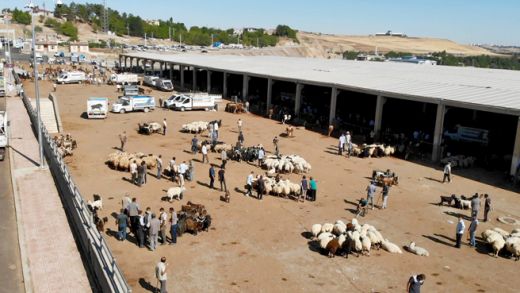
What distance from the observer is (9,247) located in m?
16.6

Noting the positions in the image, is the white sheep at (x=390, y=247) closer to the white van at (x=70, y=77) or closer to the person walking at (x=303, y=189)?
the person walking at (x=303, y=189)

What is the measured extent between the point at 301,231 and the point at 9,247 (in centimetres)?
1076

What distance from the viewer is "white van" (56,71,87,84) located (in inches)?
2771

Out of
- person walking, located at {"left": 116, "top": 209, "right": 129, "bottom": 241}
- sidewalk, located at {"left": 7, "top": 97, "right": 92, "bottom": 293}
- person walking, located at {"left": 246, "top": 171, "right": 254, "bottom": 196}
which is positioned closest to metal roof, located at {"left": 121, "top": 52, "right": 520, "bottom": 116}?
person walking, located at {"left": 246, "top": 171, "right": 254, "bottom": 196}

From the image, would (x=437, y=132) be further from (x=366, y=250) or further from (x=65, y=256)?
(x=65, y=256)

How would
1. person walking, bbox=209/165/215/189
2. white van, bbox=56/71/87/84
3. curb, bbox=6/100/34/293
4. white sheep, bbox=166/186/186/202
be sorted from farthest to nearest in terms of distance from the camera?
white van, bbox=56/71/87/84 < person walking, bbox=209/165/215/189 < white sheep, bbox=166/186/186/202 < curb, bbox=6/100/34/293

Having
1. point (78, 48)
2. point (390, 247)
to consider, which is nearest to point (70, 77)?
point (390, 247)

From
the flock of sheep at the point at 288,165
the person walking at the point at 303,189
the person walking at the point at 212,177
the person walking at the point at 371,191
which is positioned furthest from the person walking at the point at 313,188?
the person walking at the point at 212,177

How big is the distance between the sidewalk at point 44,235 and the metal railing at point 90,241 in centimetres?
27

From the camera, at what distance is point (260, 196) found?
23109mm

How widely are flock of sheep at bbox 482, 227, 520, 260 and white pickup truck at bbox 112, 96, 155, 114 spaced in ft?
119

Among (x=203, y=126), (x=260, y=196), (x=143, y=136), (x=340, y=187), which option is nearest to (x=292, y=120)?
(x=203, y=126)

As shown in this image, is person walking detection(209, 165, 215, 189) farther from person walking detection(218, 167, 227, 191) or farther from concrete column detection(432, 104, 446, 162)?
concrete column detection(432, 104, 446, 162)

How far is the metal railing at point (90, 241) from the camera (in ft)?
40.3
